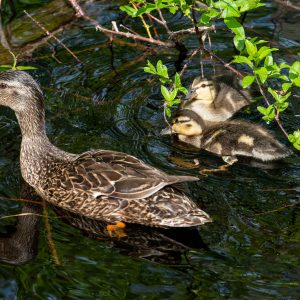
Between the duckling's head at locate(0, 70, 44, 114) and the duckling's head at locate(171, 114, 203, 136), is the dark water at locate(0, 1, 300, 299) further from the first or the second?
the duckling's head at locate(0, 70, 44, 114)

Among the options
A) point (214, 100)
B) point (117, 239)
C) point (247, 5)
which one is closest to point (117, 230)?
point (117, 239)

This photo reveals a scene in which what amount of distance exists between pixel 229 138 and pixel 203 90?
0.64 m

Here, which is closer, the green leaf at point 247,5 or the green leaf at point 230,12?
the green leaf at point 230,12

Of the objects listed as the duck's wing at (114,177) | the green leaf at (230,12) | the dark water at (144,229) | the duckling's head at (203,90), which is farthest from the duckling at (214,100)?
the green leaf at (230,12)

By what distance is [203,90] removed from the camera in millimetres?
5797

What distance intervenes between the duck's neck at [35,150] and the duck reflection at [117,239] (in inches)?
12.7

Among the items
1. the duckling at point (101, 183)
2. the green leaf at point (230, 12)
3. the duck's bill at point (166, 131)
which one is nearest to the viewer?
the green leaf at point (230, 12)

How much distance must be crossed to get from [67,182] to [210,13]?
131 centimetres

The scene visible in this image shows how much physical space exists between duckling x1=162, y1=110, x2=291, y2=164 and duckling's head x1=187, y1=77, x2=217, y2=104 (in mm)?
162

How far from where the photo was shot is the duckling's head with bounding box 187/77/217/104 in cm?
575

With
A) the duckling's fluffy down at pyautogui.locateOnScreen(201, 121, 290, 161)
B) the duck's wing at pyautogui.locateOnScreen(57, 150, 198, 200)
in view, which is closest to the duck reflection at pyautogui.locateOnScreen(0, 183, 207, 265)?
the duck's wing at pyautogui.locateOnScreen(57, 150, 198, 200)

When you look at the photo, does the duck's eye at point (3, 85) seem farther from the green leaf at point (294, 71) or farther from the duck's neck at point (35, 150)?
the green leaf at point (294, 71)

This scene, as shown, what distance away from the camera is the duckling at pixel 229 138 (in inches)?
200

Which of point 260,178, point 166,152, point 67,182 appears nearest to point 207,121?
point 166,152
